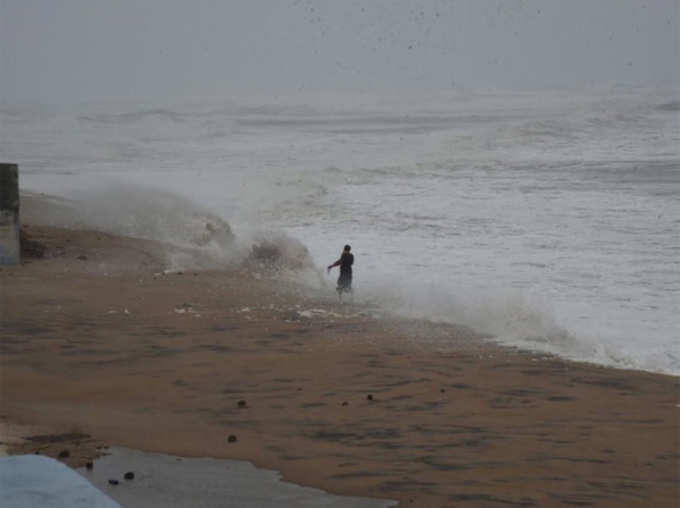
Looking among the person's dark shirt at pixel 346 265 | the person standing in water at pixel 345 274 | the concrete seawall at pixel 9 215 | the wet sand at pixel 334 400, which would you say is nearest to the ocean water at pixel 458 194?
the person standing in water at pixel 345 274

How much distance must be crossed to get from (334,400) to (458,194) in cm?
2356

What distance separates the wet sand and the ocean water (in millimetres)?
1938

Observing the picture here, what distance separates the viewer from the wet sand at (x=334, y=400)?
6.77 m

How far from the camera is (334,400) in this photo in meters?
8.80

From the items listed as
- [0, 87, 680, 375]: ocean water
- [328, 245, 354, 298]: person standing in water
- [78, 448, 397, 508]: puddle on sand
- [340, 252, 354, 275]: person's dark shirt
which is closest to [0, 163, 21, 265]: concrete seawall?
[328, 245, 354, 298]: person standing in water

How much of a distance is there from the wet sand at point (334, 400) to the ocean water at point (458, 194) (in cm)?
194

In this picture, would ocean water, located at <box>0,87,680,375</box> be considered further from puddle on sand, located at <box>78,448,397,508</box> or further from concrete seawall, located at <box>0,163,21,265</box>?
puddle on sand, located at <box>78,448,397,508</box>

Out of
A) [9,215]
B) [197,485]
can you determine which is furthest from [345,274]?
[197,485]

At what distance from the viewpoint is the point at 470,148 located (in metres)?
47.4

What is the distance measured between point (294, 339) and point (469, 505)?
5518 millimetres

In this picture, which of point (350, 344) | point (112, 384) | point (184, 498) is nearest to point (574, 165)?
point (350, 344)

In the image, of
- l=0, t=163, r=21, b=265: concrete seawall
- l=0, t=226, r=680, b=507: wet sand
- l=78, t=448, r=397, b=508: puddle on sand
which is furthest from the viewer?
l=0, t=163, r=21, b=265: concrete seawall

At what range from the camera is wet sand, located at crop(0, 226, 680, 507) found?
677cm

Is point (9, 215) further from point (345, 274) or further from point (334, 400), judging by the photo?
point (334, 400)
